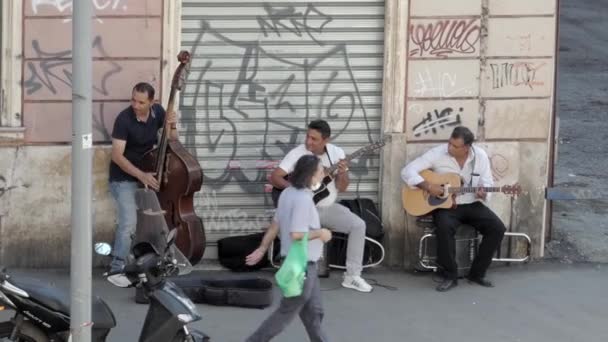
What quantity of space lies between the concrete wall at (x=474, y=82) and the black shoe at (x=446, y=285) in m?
0.60

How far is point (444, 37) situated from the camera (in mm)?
9789

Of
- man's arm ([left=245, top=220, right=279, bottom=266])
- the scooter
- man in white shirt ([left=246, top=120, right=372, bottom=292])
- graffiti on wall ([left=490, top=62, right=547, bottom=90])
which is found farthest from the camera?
graffiti on wall ([left=490, top=62, right=547, bottom=90])

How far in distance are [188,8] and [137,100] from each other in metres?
0.99

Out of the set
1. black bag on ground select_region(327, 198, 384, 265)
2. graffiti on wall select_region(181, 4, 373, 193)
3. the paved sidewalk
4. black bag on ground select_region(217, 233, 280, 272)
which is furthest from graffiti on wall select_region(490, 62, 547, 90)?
black bag on ground select_region(217, 233, 280, 272)

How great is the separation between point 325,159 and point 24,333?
3227mm

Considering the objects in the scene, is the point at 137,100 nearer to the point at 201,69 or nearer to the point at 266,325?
the point at 201,69

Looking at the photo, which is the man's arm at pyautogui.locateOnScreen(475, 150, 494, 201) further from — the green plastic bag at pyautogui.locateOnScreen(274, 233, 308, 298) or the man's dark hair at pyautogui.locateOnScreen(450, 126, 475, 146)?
the green plastic bag at pyautogui.locateOnScreen(274, 233, 308, 298)

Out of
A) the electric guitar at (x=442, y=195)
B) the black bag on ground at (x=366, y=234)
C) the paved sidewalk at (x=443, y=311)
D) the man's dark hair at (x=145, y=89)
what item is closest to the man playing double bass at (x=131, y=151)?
the man's dark hair at (x=145, y=89)

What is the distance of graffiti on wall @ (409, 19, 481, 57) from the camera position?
32.1 ft

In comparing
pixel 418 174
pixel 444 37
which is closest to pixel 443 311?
pixel 418 174

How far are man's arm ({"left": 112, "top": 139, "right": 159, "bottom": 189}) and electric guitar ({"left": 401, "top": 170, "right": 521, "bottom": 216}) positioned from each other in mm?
2027

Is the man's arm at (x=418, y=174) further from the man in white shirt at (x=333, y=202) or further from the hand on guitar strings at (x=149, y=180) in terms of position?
the hand on guitar strings at (x=149, y=180)

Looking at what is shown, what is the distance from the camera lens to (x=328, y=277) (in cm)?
978

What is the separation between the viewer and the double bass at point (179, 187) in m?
9.08
